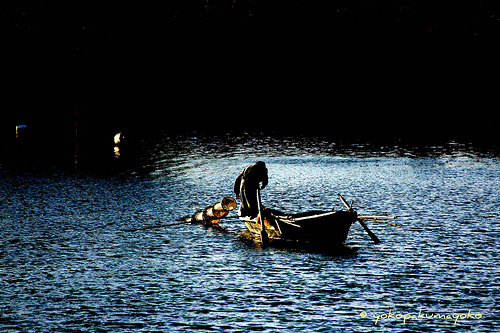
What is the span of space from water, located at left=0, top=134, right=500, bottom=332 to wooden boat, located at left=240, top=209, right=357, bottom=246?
A: 81cm

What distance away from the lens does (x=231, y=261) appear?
24156 millimetres

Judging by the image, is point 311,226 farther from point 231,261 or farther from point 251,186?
point 251,186

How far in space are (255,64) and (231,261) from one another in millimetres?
94828

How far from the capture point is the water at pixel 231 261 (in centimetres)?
1809

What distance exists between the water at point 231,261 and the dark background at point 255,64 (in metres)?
54.8

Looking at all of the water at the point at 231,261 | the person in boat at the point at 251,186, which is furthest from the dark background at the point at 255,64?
the person in boat at the point at 251,186

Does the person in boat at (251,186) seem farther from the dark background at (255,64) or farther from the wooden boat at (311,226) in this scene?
the dark background at (255,64)

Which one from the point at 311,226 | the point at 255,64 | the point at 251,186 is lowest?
the point at 311,226

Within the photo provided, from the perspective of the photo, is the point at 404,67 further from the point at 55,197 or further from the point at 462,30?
the point at 55,197

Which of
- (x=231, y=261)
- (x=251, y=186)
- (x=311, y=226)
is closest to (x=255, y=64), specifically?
(x=251, y=186)

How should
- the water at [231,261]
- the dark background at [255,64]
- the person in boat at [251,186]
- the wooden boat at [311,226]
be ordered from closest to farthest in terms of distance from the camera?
the water at [231,261] < the wooden boat at [311,226] < the person in boat at [251,186] < the dark background at [255,64]

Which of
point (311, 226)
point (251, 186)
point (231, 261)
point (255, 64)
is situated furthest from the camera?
point (255, 64)

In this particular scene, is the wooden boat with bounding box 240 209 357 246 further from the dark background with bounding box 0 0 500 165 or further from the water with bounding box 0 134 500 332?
the dark background with bounding box 0 0 500 165

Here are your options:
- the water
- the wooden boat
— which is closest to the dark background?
the water
